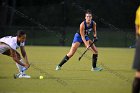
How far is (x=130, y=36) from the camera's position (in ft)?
107

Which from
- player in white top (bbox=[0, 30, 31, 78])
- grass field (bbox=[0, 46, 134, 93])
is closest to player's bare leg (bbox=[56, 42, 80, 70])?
grass field (bbox=[0, 46, 134, 93])

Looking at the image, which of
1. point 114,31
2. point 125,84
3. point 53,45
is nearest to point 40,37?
point 53,45

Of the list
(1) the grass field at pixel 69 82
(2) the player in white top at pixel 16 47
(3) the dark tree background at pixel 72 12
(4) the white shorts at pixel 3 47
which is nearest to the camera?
(1) the grass field at pixel 69 82

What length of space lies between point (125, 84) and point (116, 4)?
28863mm

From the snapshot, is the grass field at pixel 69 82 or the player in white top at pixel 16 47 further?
the player in white top at pixel 16 47

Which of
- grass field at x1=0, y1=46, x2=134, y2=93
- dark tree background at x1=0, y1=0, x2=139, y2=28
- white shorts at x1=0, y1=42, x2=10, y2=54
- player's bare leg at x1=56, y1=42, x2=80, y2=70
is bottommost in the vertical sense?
grass field at x1=0, y1=46, x2=134, y2=93

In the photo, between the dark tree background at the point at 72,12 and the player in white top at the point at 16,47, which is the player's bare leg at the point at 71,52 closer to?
the player in white top at the point at 16,47

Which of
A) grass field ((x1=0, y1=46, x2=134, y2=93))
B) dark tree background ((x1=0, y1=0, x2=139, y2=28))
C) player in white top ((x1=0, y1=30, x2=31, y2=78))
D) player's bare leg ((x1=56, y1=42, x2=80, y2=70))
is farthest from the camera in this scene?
dark tree background ((x1=0, y1=0, x2=139, y2=28))

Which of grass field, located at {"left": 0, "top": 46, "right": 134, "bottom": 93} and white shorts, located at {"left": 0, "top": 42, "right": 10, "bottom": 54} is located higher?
white shorts, located at {"left": 0, "top": 42, "right": 10, "bottom": 54}

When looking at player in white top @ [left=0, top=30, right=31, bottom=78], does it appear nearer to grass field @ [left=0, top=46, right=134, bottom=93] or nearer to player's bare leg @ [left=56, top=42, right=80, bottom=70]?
grass field @ [left=0, top=46, right=134, bottom=93]

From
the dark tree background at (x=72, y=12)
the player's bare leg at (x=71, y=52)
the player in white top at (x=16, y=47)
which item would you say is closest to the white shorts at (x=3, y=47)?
the player in white top at (x=16, y=47)

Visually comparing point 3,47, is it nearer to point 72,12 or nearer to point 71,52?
point 71,52

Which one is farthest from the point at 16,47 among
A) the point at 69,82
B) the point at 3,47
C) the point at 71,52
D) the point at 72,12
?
the point at 72,12

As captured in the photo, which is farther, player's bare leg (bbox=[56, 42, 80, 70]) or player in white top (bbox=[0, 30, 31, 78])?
player's bare leg (bbox=[56, 42, 80, 70])
